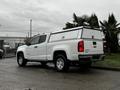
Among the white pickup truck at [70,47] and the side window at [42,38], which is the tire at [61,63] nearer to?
the white pickup truck at [70,47]

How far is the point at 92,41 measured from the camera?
36.8 ft

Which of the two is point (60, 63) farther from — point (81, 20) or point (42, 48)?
point (81, 20)

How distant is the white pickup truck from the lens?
10.7m

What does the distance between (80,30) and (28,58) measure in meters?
4.51

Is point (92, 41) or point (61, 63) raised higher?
point (92, 41)

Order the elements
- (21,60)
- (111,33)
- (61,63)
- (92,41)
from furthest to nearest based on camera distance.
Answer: (111,33) < (21,60) < (61,63) < (92,41)

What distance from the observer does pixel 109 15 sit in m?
32.0

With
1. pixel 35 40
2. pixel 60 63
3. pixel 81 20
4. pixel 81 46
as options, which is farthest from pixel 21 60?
pixel 81 20

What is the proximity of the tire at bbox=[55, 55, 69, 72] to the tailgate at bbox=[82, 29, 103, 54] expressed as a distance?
1.16 metres

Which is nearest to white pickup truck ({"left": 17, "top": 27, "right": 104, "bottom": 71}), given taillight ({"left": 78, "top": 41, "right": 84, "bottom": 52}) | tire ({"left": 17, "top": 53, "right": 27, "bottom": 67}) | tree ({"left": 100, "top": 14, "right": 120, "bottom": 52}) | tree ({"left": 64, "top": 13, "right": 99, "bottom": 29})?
taillight ({"left": 78, "top": 41, "right": 84, "bottom": 52})

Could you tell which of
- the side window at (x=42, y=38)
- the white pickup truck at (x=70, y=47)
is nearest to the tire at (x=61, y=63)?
the white pickup truck at (x=70, y=47)

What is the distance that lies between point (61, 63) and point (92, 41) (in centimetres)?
191

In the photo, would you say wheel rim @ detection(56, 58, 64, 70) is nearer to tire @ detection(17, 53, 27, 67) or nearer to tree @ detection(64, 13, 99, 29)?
tire @ detection(17, 53, 27, 67)

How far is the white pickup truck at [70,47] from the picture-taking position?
10680 millimetres
